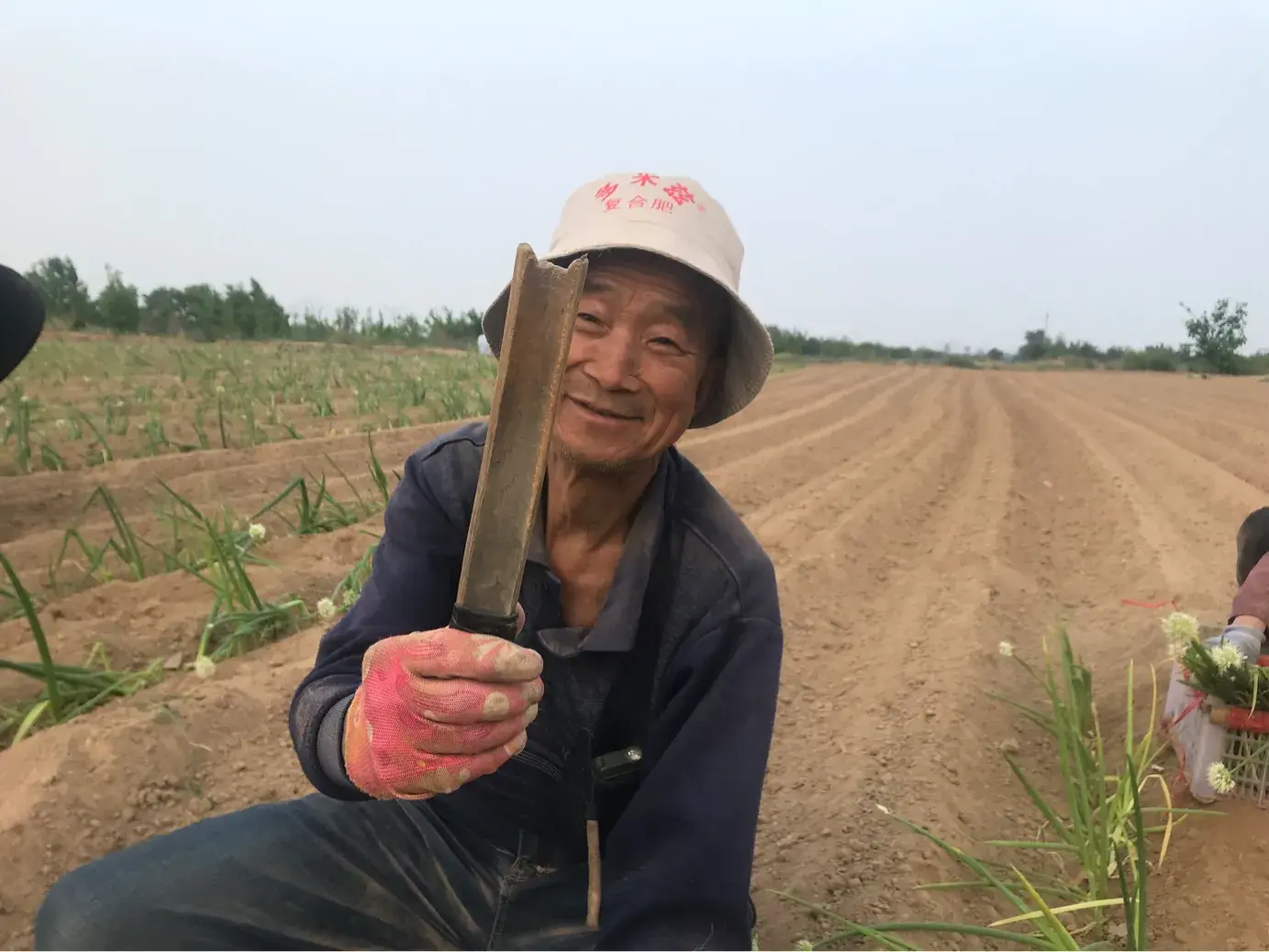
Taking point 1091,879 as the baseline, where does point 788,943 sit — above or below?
below

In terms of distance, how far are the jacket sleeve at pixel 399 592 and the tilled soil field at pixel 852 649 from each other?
101 cm

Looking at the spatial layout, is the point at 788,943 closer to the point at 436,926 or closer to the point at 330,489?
the point at 436,926

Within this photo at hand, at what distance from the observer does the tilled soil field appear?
1.98 m

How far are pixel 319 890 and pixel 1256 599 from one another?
2286 millimetres

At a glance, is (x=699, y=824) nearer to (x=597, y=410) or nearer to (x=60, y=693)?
(x=597, y=410)

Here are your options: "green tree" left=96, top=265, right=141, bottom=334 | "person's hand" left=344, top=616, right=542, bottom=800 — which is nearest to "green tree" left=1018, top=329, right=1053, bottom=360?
"green tree" left=96, top=265, right=141, bottom=334

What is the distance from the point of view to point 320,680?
1.27 m

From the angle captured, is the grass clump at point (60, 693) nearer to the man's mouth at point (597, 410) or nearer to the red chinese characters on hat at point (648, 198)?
the man's mouth at point (597, 410)

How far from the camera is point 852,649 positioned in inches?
136

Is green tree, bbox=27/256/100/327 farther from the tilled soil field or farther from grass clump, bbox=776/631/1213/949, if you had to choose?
grass clump, bbox=776/631/1213/949

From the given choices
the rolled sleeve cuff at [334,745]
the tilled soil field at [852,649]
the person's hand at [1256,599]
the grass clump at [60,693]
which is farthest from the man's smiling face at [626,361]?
the person's hand at [1256,599]

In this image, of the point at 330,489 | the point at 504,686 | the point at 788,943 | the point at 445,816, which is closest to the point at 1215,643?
the point at 788,943

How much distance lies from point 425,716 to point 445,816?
702 mm

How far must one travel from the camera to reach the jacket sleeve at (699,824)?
3.93 feet
